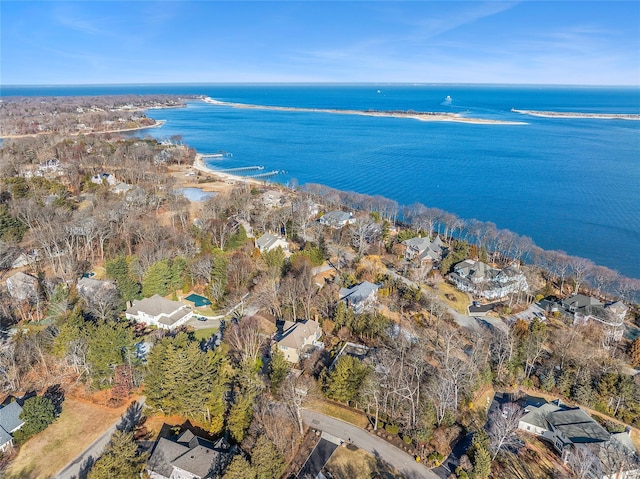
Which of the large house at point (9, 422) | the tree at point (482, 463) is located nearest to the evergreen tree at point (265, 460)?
the tree at point (482, 463)

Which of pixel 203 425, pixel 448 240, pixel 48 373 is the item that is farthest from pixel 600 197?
pixel 48 373

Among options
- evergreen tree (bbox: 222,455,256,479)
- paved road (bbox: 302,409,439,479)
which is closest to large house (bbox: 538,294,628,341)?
paved road (bbox: 302,409,439,479)

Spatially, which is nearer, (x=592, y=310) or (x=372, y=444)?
(x=372, y=444)

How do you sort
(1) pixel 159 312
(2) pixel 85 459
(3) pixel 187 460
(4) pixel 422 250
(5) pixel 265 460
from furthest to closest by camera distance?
(4) pixel 422 250
(1) pixel 159 312
(2) pixel 85 459
(3) pixel 187 460
(5) pixel 265 460

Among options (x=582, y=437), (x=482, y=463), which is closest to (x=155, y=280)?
(x=482, y=463)

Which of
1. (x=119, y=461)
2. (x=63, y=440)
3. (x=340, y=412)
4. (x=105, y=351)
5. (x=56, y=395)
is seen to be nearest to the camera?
(x=119, y=461)

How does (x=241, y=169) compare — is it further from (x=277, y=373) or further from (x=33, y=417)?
(x=33, y=417)

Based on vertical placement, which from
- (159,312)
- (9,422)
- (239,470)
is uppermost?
(239,470)

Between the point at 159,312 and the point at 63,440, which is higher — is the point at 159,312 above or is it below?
above
